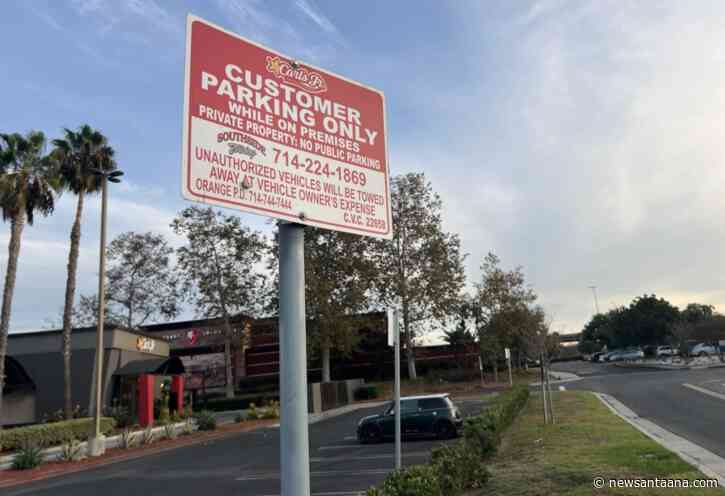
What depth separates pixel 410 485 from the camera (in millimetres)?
6008

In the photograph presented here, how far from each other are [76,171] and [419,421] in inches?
804

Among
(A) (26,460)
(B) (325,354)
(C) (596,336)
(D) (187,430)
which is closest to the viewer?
(A) (26,460)

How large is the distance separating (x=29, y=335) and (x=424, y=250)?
90.8ft

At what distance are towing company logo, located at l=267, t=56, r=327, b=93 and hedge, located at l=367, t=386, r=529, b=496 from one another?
389 cm

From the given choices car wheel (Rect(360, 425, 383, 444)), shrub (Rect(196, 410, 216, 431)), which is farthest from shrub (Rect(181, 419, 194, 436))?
car wheel (Rect(360, 425, 383, 444))

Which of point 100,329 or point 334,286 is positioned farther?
point 334,286

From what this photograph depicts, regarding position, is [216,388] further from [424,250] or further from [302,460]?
[302,460]

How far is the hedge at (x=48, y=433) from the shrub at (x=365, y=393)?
20377 millimetres

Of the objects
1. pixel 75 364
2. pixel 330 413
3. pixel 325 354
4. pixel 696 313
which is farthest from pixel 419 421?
pixel 696 313

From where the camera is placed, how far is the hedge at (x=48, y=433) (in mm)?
22688

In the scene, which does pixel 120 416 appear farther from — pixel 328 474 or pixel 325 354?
pixel 328 474

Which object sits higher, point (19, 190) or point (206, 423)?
point (19, 190)

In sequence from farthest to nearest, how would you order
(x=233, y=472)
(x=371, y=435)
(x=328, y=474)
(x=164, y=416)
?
(x=164, y=416) → (x=371, y=435) → (x=233, y=472) → (x=328, y=474)

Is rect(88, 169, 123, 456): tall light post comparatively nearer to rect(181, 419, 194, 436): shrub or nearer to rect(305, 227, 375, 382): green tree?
rect(181, 419, 194, 436): shrub
